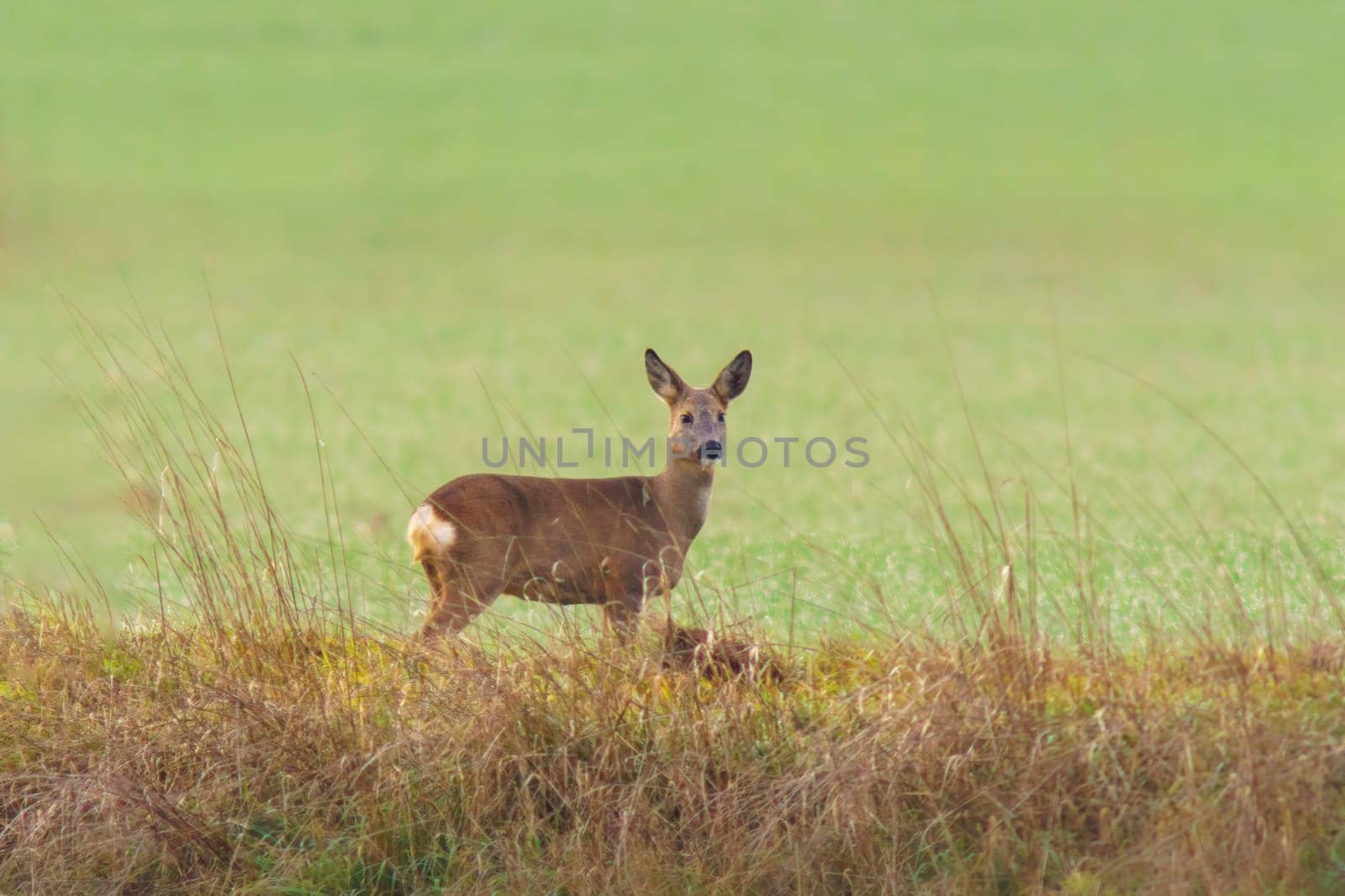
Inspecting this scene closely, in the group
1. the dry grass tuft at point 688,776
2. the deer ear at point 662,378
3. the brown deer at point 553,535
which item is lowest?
the dry grass tuft at point 688,776

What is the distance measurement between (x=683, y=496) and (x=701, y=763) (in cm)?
204

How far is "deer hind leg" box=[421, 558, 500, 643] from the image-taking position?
620cm

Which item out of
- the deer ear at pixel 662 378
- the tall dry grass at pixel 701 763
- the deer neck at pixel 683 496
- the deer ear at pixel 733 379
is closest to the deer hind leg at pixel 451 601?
the tall dry grass at pixel 701 763

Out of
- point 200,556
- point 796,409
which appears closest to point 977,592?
point 200,556

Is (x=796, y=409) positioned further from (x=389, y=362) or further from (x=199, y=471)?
(x=199, y=471)

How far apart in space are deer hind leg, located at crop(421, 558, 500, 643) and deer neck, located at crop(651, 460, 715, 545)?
2.79 feet

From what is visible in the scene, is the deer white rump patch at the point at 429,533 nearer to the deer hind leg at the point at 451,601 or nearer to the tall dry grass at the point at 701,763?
the deer hind leg at the point at 451,601

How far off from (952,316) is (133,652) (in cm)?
2476

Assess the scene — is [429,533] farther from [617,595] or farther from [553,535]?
[617,595]

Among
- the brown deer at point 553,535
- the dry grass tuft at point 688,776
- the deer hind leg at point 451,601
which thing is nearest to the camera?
the dry grass tuft at point 688,776

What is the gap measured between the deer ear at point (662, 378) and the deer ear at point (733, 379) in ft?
0.49

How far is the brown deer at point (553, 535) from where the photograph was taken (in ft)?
20.7

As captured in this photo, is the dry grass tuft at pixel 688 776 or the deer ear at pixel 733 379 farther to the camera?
the deer ear at pixel 733 379

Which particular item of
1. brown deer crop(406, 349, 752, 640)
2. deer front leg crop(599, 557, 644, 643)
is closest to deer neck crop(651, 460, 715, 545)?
brown deer crop(406, 349, 752, 640)
